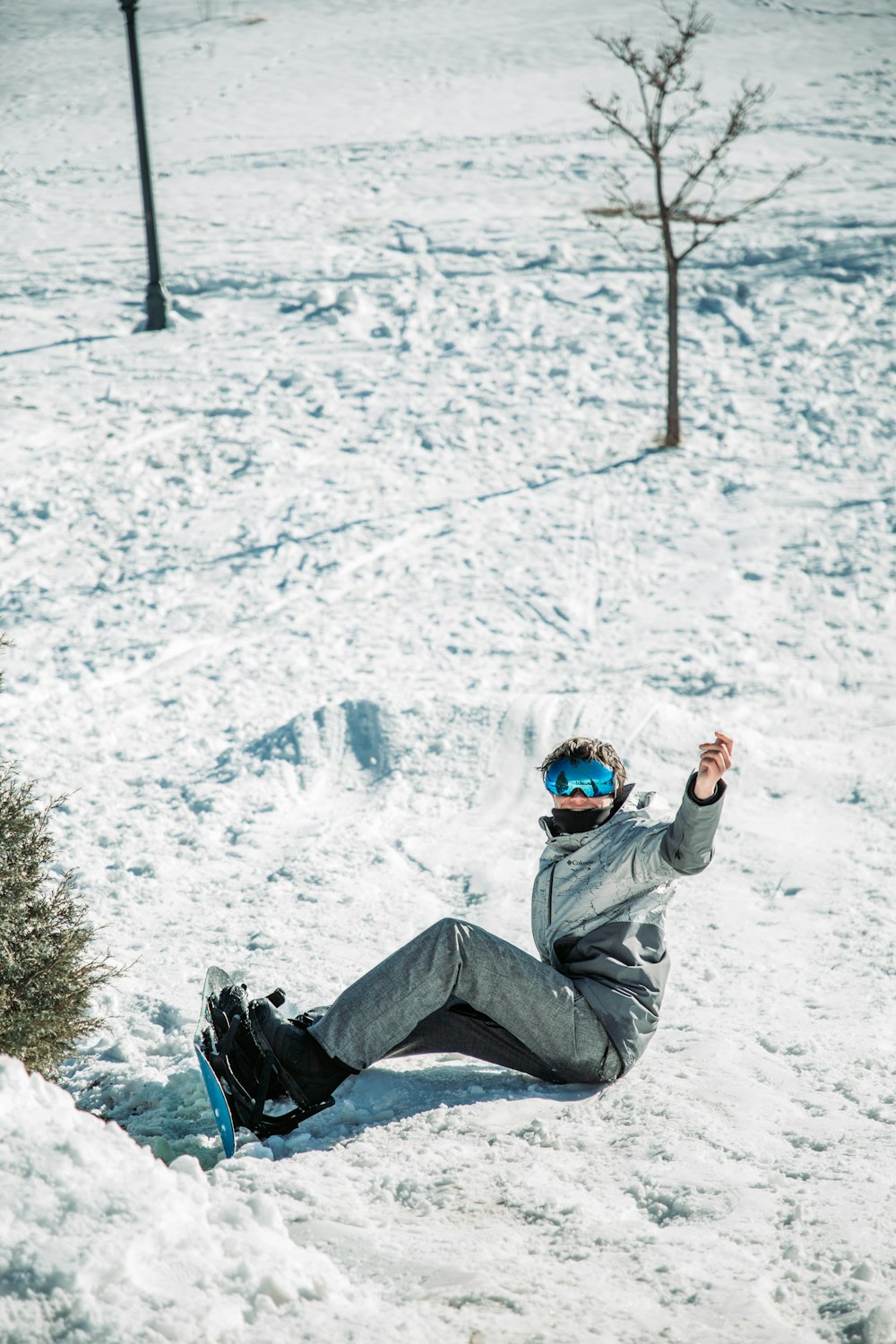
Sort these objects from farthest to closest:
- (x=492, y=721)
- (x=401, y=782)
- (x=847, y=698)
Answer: (x=847, y=698) → (x=492, y=721) → (x=401, y=782)

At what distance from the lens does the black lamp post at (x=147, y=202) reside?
10.9 m

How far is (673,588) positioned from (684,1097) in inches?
233

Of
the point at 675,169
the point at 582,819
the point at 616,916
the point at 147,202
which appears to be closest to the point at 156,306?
the point at 147,202

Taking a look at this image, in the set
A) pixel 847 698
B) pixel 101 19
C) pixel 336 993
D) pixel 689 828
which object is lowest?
pixel 847 698

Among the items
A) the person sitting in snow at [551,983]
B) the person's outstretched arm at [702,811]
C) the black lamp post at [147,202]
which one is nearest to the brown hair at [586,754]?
the person sitting in snow at [551,983]

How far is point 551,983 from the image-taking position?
3301 mm

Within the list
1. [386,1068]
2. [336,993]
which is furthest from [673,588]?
[386,1068]

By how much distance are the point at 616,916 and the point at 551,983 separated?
12.1 inches

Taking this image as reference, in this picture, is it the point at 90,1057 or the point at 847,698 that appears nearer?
the point at 90,1057

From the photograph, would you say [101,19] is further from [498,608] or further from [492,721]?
[492,721]

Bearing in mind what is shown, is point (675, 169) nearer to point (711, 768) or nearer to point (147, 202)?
point (147, 202)

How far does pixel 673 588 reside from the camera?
29.3 feet

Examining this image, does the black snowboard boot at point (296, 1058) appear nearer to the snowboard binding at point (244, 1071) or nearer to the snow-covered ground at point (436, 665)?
the snowboard binding at point (244, 1071)

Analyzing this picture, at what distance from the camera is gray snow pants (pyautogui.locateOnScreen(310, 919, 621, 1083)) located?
3.25 meters
